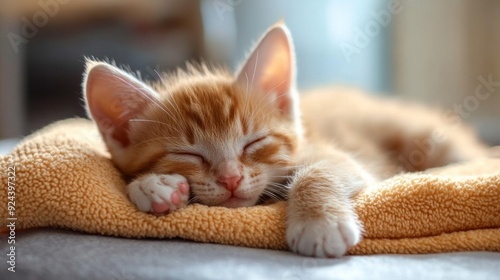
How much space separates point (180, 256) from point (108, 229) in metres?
0.20

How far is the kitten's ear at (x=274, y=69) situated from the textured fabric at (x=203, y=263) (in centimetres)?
52

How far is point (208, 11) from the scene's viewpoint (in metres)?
3.49

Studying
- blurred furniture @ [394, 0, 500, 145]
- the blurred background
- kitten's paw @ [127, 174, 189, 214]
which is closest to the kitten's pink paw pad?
kitten's paw @ [127, 174, 189, 214]

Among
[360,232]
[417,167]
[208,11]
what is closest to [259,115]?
[360,232]

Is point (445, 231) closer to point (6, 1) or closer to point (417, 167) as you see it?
point (417, 167)

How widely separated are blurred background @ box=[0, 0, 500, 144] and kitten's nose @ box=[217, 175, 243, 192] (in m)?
2.15

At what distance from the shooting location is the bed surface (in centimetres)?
90

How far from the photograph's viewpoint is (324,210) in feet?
3.50

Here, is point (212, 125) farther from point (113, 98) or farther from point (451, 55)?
point (451, 55)

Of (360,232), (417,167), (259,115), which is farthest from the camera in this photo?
(417,167)

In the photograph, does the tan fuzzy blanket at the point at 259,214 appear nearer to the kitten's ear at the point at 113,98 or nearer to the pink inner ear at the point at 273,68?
the kitten's ear at the point at 113,98

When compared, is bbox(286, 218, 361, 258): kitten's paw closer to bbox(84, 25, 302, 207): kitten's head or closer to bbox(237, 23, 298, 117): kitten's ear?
bbox(84, 25, 302, 207): kitten's head

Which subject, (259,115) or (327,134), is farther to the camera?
(327,134)

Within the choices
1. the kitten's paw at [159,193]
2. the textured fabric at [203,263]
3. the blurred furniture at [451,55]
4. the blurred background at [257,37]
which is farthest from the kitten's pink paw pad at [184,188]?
the blurred furniture at [451,55]
